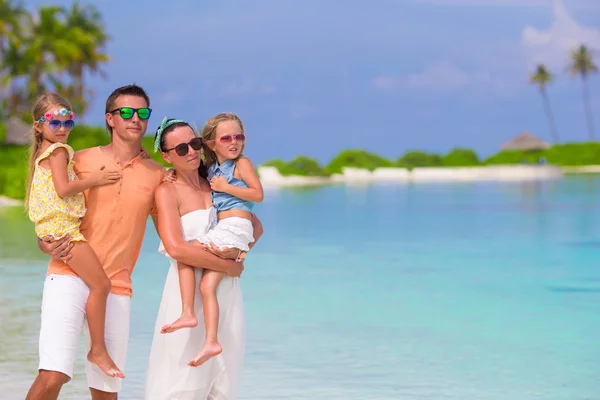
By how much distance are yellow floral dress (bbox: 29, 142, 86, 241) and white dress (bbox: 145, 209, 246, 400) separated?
0.41 meters

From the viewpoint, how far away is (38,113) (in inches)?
167

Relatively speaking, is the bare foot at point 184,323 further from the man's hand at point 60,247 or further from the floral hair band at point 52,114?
the floral hair band at point 52,114

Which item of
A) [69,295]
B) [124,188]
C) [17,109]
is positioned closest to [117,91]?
[124,188]

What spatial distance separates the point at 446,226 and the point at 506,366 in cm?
1521

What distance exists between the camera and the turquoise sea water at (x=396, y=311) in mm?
7320

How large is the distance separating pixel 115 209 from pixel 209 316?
0.65m

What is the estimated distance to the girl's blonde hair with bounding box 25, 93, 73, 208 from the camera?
4211 millimetres

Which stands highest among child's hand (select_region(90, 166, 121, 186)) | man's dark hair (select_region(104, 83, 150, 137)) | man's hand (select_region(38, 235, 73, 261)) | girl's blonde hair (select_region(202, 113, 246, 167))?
man's dark hair (select_region(104, 83, 150, 137))

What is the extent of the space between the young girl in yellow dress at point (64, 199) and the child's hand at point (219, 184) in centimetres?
44

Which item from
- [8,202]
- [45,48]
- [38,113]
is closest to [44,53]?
[45,48]

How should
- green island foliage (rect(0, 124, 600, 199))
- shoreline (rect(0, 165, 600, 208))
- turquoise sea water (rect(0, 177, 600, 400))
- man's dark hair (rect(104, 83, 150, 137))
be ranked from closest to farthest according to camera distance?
1. man's dark hair (rect(104, 83, 150, 137))
2. turquoise sea water (rect(0, 177, 600, 400))
3. green island foliage (rect(0, 124, 600, 199))
4. shoreline (rect(0, 165, 600, 208))

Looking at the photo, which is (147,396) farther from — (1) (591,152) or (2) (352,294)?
(1) (591,152)

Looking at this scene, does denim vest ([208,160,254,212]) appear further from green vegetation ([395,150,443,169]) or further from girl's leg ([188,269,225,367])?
green vegetation ([395,150,443,169])

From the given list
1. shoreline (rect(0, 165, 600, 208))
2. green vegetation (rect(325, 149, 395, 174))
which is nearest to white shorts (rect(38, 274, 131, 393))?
shoreline (rect(0, 165, 600, 208))
